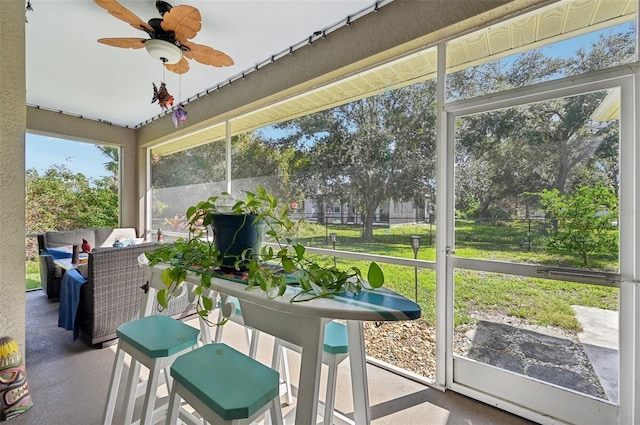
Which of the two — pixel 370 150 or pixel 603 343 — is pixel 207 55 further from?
pixel 603 343

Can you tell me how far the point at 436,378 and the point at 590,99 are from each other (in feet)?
6.40

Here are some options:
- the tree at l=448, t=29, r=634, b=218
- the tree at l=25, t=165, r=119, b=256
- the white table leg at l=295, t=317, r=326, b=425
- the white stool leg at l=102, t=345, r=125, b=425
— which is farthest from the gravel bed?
the tree at l=25, t=165, r=119, b=256

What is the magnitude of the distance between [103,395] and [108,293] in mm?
833

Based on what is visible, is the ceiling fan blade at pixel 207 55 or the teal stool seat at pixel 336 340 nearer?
the teal stool seat at pixel 336 340

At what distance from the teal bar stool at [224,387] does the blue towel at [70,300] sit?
2.12m

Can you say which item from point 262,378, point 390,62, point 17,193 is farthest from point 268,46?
point 262,378

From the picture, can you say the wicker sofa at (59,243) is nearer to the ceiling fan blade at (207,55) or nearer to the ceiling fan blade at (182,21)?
the ceiling fan blade at (207,55)

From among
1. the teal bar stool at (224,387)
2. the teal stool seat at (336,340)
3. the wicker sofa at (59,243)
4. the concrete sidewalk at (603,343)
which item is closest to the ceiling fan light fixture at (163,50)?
the teal bar stool at (224,387)

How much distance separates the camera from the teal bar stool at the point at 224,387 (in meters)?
0.77

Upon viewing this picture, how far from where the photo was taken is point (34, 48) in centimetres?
263

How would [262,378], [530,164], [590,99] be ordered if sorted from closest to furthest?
1. [262,378]
2. [590,99]
3. [530,164]

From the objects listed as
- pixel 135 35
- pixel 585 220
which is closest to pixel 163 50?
pixel 135 35

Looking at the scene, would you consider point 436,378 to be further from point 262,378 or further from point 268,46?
point 268,46

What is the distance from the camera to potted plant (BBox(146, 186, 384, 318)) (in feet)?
2.78
